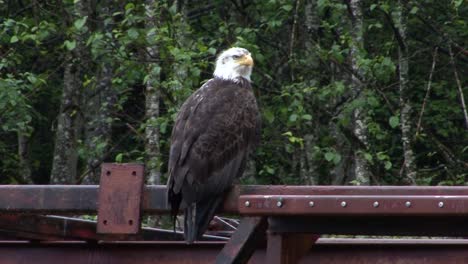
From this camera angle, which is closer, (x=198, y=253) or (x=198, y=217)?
(x=198, y=253)

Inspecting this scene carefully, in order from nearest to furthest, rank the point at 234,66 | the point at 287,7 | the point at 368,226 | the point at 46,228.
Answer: the point at 368,226 < the point at 46,228 < the point at 234,66 < the point at 287,7

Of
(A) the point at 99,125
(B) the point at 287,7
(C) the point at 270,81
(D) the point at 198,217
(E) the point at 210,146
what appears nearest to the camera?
(D) the point at 198,217

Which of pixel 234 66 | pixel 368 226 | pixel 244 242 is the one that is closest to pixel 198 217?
pixel 244 242

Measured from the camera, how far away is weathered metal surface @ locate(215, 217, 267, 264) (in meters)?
4.38

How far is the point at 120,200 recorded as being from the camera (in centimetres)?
461

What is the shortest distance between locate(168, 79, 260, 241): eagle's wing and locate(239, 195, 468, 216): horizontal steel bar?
4.61 feet

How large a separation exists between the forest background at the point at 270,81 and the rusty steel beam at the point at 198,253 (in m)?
5.59

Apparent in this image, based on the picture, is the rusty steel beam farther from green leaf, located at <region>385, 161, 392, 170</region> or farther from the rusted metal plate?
green leaf, located at <region>385, 161, 392, 170</region>

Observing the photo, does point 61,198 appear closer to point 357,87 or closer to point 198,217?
point 198,217

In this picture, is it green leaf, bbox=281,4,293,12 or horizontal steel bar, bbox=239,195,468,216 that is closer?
horizontal steel bar, bbox=239,195,468,216

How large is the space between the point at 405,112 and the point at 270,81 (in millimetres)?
1664

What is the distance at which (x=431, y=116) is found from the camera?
13953mm

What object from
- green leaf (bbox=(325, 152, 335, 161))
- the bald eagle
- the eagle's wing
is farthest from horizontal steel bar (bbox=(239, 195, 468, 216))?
green leaf (bbox=(325, 152, 335, 161))

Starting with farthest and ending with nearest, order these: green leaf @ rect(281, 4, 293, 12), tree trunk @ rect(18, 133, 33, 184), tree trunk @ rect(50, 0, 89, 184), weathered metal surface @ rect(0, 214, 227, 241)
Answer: tree trunk @ rect(18, 133, 33, 184)
tree trunk @ rect(50, 0, 89, 184)
green leaf @ rect(281, 4, 293, 12)
weathered metal surface @ rect(0, 214, 227, 241)
